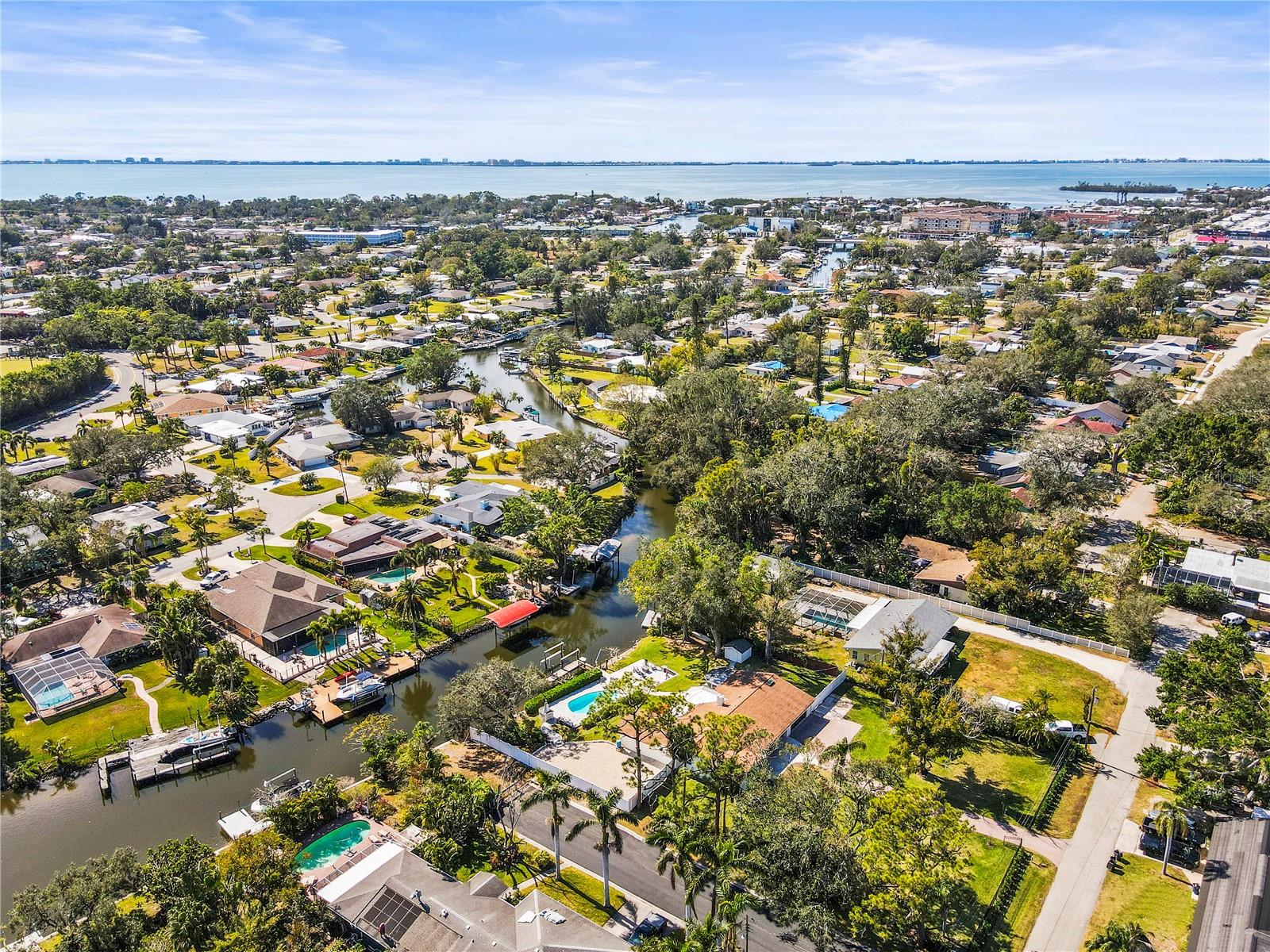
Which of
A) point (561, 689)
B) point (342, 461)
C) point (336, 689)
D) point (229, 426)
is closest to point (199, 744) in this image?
point (336, 689)

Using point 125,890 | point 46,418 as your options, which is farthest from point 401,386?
point 125,890

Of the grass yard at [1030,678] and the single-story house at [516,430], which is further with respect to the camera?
the single-story house at [516,430]

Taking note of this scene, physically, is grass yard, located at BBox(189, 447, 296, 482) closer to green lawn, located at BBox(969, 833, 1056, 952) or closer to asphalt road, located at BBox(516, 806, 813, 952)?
asphalt road, located at BBox(516, 806, 813, 952)

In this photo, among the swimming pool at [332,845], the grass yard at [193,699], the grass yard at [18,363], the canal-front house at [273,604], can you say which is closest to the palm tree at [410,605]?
the canal-front house at [273,604]

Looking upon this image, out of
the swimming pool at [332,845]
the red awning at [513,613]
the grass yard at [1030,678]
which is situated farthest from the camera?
the red awning at [513,613]

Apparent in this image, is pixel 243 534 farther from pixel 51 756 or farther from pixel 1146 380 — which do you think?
pixel 1146 380

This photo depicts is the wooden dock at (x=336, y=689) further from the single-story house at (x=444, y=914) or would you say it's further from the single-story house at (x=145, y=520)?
the single-story house at (x=145, y=520)

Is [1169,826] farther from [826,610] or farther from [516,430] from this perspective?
[516,430]
